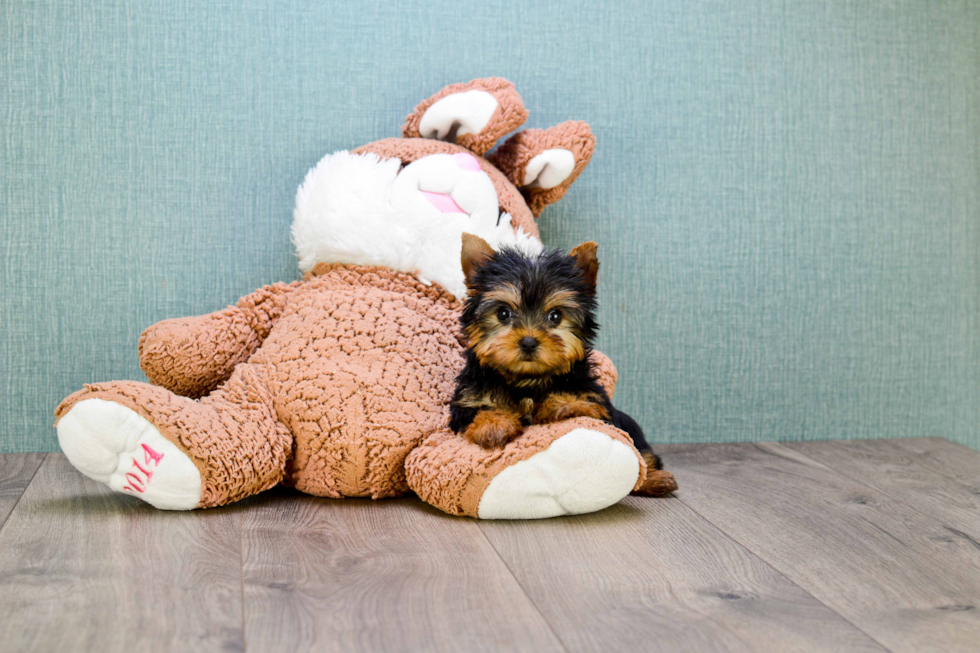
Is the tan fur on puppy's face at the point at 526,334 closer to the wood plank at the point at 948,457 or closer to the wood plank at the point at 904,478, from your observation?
the wood plank at the point at 904,478

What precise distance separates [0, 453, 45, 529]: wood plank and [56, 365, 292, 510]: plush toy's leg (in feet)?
0.77

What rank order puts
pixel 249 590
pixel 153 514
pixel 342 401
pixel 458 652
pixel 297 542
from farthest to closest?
pixel 342 401, pixel 153 514, pixel 297 542, pixel 249 590, pixel 458 652

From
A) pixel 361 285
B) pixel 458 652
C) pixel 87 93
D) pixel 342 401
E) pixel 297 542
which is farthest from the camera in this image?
pixel 87 93

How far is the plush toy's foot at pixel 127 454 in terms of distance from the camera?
1.45 metres

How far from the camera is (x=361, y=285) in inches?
73.5

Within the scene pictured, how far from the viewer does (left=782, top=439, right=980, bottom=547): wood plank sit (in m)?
1.69

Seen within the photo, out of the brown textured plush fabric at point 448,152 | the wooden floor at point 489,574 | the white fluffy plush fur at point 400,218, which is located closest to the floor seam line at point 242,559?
the wooden floor at point 489,574

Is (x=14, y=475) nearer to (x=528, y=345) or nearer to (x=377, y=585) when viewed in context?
(x=377, y=585)

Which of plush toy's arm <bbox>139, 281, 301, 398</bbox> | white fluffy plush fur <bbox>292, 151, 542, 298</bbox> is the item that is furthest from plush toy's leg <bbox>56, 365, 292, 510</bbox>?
white fluffy plush fur <bbox>292, 151, 542, 298</bbox>

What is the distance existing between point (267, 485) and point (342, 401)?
22 cm

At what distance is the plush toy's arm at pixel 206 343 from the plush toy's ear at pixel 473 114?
0.56m

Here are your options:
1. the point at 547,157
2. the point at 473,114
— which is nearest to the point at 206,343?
the point at 473,114

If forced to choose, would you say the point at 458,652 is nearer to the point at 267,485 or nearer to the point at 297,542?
the point at 297,542

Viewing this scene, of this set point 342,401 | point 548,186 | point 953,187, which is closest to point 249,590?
point 342,401
